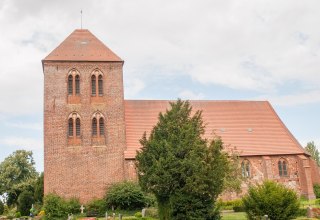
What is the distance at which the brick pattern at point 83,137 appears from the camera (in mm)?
36906

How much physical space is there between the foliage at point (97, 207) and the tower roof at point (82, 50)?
12.9 m

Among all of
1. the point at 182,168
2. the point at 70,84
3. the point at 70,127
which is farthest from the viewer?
the point at 70,84

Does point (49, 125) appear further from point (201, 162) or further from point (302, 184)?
point (302, 184)

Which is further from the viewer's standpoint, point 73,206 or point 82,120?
point 82,120

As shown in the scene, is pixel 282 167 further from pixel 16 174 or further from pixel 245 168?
pixel 16 174

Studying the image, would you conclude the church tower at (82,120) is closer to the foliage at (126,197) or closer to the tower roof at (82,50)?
the tower roof at (82,50)

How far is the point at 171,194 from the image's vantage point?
74.8 ft

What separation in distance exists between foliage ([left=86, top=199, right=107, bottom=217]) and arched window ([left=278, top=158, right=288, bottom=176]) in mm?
17658

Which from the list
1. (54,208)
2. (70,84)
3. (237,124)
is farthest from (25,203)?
(237,124)

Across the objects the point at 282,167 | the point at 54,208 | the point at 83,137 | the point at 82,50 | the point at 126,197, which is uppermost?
the point at 82,50

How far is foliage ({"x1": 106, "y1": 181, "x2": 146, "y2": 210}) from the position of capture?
35094 mm

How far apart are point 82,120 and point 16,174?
28.6 meters

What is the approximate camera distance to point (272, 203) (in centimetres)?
2211

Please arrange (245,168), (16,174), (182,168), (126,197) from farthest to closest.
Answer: (16,174) → (245,168) → (126,197) → (182,168)
